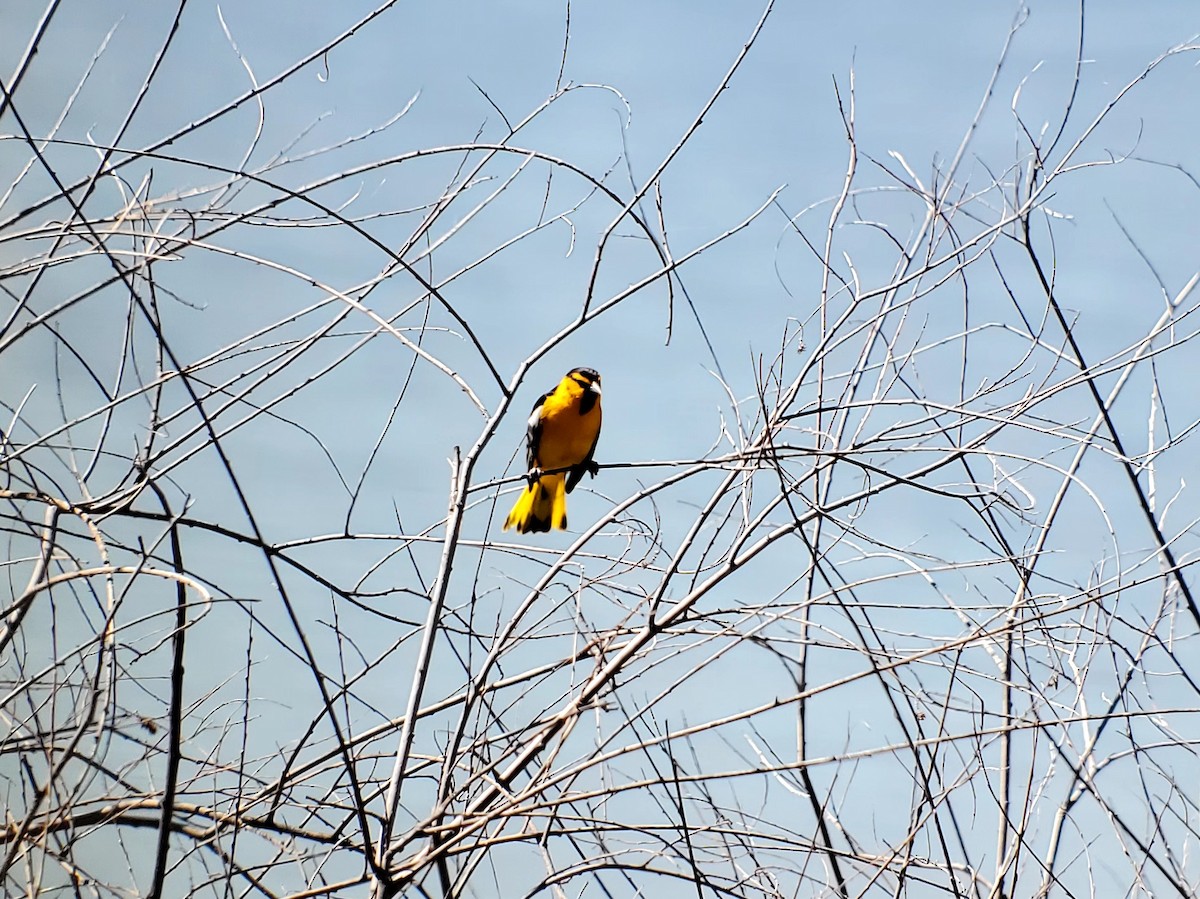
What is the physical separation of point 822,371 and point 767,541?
463 millimetres

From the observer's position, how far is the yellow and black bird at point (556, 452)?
630cm

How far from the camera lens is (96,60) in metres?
2.38

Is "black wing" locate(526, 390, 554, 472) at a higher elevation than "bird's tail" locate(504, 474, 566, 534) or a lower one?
higher

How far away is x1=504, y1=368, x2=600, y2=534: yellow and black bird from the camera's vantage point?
6.30m

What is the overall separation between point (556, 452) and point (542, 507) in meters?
0.31

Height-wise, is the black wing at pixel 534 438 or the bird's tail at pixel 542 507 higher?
the black wing at pixel 534 438

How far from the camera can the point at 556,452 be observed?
6379mm

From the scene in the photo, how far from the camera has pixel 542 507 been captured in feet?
20.7

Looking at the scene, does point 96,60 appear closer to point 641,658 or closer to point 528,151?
point 528,151

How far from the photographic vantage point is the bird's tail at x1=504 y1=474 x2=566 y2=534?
625 centimetres

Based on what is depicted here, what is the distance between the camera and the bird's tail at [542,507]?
625cm

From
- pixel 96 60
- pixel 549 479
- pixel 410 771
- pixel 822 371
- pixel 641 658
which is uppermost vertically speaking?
pixel 549 479

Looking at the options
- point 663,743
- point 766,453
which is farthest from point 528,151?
point 663,743

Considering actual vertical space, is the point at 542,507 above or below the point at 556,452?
below
